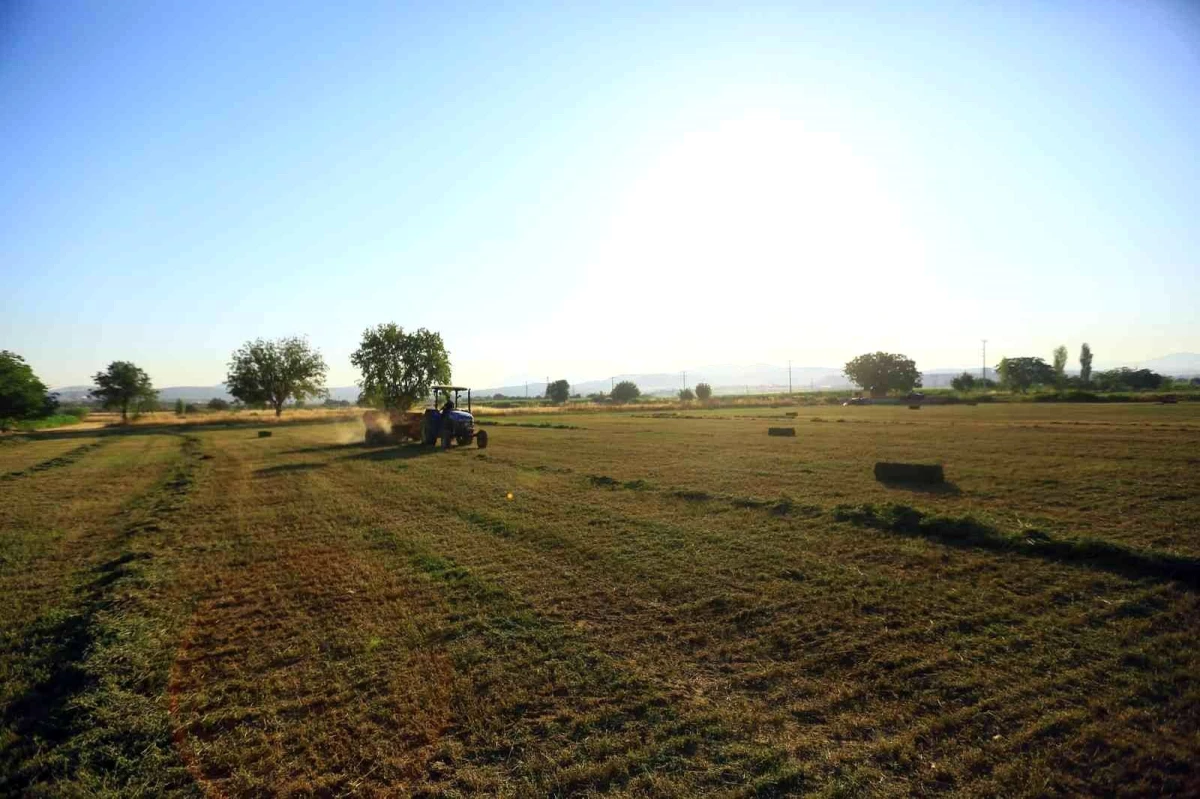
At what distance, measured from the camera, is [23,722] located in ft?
16.4

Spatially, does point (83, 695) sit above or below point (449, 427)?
below

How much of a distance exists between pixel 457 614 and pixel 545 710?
2.43m

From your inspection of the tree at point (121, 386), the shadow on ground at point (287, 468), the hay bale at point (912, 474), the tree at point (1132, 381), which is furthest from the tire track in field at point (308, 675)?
the tree at point (1132, 381)

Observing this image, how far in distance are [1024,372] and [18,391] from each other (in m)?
161

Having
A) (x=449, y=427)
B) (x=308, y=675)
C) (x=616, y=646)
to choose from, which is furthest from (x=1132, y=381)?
(x=308, y=675)

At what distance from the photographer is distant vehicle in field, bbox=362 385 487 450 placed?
2747 cm

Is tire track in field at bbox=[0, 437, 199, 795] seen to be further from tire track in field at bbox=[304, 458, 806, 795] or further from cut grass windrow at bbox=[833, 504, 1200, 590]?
cut grass windrow at bbox=[833, 504, 1200, 590]

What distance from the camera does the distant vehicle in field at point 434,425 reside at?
27469mm

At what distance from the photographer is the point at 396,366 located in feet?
206

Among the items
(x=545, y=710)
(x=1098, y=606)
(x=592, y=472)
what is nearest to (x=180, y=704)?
(x=545, y=710)

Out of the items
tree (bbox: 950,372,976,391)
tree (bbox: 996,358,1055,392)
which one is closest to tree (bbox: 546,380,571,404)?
tree (bbox: 950,372,976,391)

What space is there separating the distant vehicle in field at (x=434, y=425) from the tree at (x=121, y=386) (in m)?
60.6

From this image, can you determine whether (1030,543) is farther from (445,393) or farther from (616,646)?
(445,393)

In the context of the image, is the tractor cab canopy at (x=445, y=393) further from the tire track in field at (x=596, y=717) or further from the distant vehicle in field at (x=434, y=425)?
the tire track in field at (x=596, y=717)
